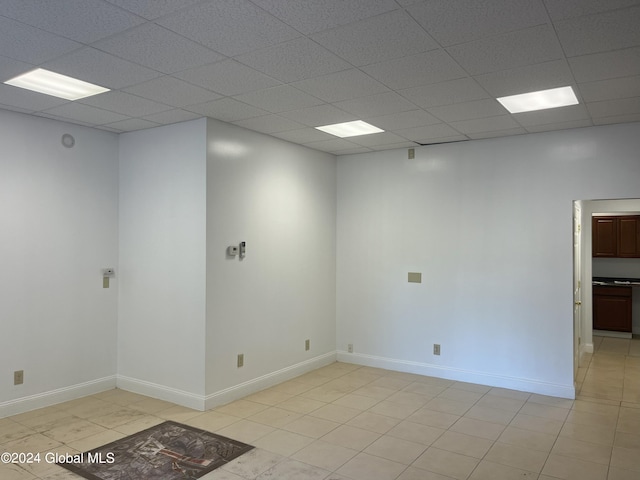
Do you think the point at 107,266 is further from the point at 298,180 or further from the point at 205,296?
the point at 298,180

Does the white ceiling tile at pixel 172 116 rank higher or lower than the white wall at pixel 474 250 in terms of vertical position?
higher

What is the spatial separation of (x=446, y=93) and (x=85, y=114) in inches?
127

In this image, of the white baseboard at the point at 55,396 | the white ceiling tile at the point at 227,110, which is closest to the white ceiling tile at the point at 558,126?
the white ceiling tile at the point at 227,110

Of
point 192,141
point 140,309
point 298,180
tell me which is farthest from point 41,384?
point 298,180

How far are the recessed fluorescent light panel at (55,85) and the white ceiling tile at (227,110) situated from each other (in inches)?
31.3

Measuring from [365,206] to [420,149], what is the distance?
1.03 metres

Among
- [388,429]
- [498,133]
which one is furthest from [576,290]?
[388,429]

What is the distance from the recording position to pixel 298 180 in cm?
563

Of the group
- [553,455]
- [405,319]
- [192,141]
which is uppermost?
[192,141]

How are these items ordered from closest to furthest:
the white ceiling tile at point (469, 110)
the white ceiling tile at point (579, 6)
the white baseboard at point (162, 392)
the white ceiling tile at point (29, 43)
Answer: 1. the white ceiling tile at point (579, 6)
2. the white ceiling tile at point (29, 43)
3. the white ceiling tile at point (469, 110)
4. the white baseboard at point (162, 392)

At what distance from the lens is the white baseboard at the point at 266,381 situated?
14.7 ft

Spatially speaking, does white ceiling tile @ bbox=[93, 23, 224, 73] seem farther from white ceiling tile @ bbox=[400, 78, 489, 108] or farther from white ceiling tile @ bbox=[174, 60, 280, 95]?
white ceiling tile @ bbox=[400, 78, 489, 108]

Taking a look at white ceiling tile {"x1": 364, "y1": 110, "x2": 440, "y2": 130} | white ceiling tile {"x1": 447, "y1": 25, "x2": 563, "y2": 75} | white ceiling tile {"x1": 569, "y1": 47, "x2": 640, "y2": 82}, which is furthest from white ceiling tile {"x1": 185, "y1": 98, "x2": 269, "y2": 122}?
white ceiling tile {"x1": 569, "y1": 47, "x2": 640, "y2": 82}

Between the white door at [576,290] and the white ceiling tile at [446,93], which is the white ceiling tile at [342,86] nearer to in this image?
the white ceiling tile at [446,93]
